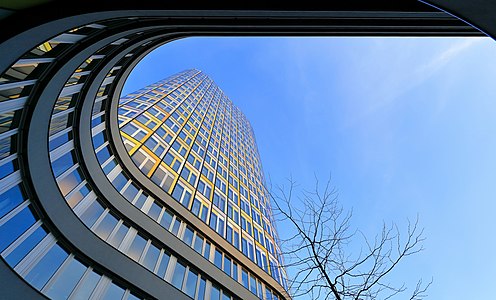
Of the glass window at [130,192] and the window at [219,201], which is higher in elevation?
the window at [219,201]

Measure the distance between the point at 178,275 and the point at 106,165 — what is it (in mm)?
8409

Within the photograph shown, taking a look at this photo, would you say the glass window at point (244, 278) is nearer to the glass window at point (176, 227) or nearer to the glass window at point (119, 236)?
the glass window at point (176, 227)

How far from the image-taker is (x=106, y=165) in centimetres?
1850

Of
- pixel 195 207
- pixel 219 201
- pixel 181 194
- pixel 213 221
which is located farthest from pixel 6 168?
pixel 219 201

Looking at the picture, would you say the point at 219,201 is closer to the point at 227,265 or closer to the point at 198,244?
the point at 227,265

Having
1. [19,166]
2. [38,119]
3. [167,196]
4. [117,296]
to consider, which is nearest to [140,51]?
[38,119]

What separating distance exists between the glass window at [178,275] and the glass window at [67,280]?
5.30 meters

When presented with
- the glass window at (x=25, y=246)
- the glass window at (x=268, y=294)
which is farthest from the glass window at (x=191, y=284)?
the glass window at (x=25, y=246)

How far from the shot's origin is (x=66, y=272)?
1240cm

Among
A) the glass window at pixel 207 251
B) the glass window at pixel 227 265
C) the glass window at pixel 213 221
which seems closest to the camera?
the glass window at pixel 207 251

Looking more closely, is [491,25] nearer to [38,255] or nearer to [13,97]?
[13,97]

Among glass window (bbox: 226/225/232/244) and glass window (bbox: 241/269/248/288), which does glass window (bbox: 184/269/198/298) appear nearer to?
glass window (bbox: 241/269/248/288)

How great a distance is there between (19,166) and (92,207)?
5.10 metres

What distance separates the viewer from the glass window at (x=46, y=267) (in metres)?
10.8
